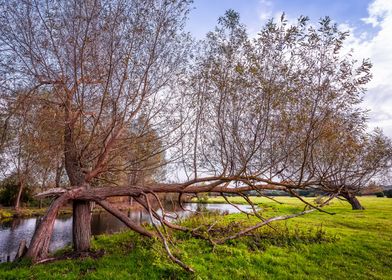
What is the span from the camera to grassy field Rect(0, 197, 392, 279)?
355 inches

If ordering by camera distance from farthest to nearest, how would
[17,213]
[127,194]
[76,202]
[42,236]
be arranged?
[17,213] < [76,202] < [127,194] < [42,236]

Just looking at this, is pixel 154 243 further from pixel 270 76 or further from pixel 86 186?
pixel 270 76

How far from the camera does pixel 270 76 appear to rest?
9.51 meters

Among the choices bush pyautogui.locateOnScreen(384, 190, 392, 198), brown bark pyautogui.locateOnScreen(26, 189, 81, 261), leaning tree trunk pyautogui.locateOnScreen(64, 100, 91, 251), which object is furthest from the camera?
bush pyautogui.locateOnScreen(384, 190, 392, 198)

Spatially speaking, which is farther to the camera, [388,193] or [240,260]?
[388,193]

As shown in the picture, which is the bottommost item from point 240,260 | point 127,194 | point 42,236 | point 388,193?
point 388,193

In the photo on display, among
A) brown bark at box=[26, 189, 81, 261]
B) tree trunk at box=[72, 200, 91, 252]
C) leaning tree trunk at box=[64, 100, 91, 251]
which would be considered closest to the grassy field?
brown bark at box=[26, 189, 81, 261]

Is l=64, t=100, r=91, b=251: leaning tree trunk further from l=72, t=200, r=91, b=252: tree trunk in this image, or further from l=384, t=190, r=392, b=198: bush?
l=384, t=190, r=392, b=198: bush

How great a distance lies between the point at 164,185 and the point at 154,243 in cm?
227

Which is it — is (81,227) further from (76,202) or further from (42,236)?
(42,236)

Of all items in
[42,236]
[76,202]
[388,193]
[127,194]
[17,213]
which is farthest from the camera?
[388,193]

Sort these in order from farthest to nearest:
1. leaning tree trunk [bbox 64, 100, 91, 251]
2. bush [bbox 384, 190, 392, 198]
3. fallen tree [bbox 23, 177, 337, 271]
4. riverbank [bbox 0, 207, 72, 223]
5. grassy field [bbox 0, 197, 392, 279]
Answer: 1. bush [bbox 384, 190, 392, 198]
2. riverbank [bbox 0, 207, 72, 223]
3. leaning tree trunk [bbox 64, 100, 91, 251]
4. fallen tree [bbox 23, 177, 337, 271]
5. grassy field [bbox 0, 197, 392, 279]

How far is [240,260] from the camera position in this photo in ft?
33.0

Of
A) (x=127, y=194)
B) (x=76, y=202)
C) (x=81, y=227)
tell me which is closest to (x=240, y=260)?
(x=127, y=194)
